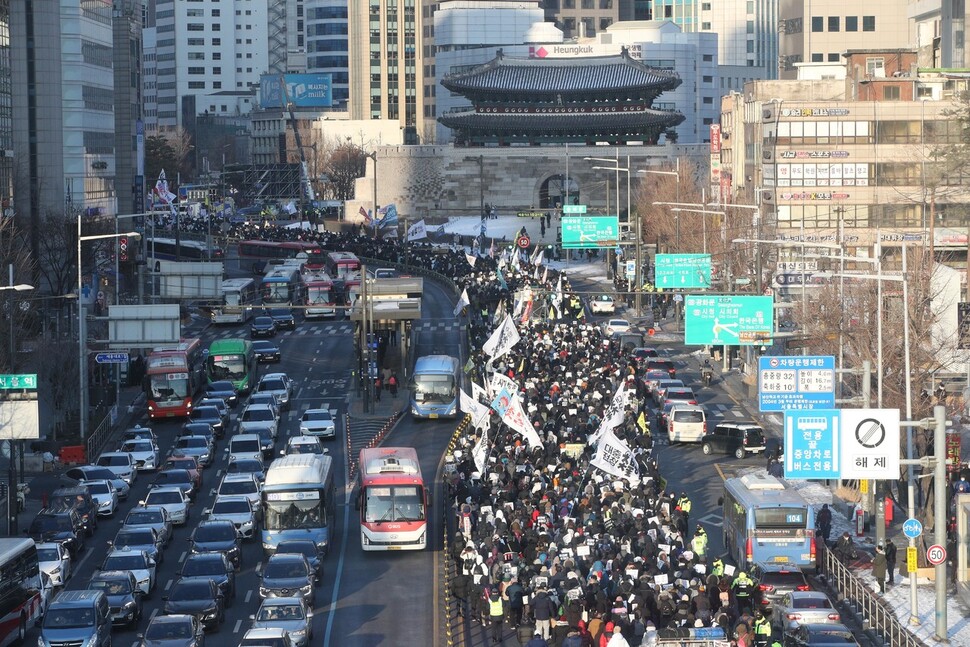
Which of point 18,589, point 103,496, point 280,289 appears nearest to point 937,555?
point 18,589

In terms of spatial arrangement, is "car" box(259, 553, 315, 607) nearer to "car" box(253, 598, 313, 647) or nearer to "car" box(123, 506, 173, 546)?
"car" box(253, 598, 313, 647)

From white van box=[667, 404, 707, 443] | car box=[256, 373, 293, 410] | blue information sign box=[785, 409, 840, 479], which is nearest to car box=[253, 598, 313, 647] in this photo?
blue information sign box=[785, 409, 840, 479]

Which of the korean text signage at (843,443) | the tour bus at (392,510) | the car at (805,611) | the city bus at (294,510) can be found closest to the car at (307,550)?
the city bus at (294,510)

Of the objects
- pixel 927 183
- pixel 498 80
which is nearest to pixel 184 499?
pixel 927 183

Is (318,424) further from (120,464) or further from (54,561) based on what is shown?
(54,561)

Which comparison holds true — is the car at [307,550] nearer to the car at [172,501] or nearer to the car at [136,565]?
the car at [136,565]

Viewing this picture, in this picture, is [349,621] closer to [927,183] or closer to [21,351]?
[21,351]

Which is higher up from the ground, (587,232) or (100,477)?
(587,232)
